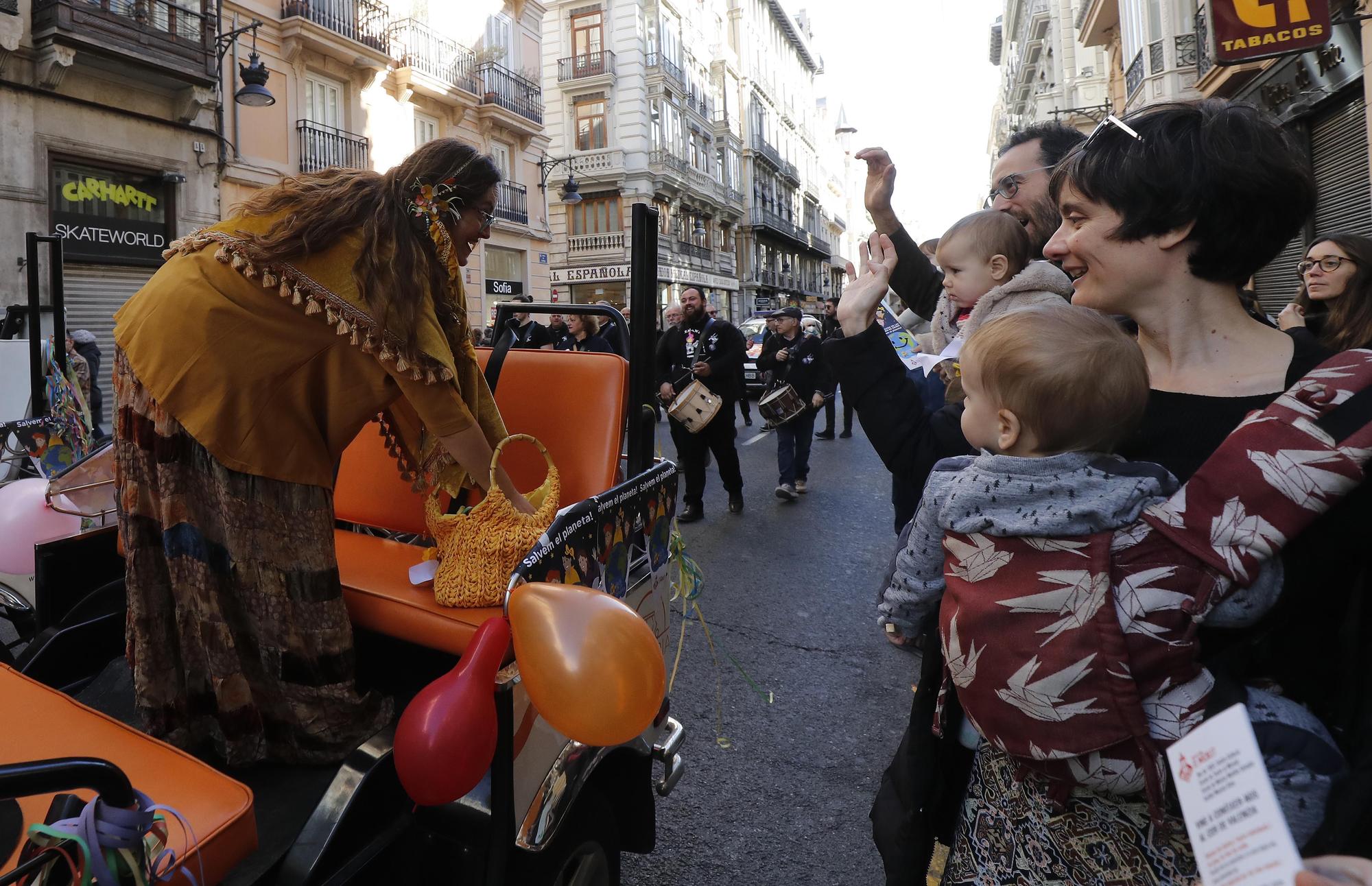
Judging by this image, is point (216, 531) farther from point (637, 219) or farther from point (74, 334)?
point (74, 334)

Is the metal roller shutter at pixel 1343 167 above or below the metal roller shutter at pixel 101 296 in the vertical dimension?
above

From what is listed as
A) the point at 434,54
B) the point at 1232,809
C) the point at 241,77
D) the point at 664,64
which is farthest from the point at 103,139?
the point at 664,64

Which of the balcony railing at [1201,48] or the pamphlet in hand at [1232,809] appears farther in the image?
the balcony railing at [1201,48]

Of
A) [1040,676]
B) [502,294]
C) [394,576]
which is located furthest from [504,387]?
[502,294]

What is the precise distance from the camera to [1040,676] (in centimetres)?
98

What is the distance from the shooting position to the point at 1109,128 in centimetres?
121

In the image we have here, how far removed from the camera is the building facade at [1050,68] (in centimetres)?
2272

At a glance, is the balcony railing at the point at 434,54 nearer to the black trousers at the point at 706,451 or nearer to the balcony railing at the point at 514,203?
the balcony railing at the point at 514,203

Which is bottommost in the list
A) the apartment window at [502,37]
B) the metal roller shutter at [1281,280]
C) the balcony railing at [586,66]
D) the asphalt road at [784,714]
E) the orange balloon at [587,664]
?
the asphalt road at [784,714]

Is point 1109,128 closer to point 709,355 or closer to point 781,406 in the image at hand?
point 781,406

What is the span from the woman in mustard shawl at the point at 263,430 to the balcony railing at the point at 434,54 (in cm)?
1970

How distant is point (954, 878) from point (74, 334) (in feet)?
31.8

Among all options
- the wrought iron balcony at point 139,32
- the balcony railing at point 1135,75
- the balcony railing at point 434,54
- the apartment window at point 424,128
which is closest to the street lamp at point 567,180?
the balcony railing at point 434,54

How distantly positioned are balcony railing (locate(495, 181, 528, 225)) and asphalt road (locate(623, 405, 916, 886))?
18.6 meters
